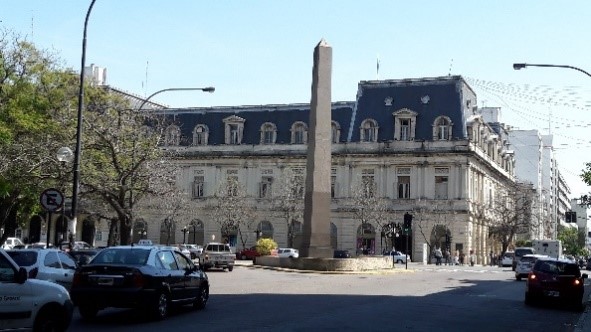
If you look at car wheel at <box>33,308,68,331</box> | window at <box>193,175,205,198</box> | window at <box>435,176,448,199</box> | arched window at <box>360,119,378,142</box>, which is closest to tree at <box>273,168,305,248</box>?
arched window at <box>360,119,378,142</box>

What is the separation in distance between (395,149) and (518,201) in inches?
745

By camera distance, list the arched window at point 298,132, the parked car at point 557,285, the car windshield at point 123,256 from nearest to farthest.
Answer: the car windshield at point 123,256 → the parked car at point 557,285 → the arched window at point 298,132

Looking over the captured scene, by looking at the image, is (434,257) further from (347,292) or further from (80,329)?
(80,329)

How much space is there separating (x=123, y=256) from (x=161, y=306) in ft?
4.12

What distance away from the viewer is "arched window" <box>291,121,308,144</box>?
266ft

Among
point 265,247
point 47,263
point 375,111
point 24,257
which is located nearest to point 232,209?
point 375,111

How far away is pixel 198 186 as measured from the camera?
8431cm

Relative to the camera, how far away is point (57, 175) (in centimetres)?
3403

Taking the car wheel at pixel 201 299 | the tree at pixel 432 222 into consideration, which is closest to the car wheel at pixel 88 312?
the car wheel at pixel 201 299

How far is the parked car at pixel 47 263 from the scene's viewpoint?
56.8ft

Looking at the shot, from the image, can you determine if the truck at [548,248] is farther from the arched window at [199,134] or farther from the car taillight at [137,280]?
the car taillight at [137,280]

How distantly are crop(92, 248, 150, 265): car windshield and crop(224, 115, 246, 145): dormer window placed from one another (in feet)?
221

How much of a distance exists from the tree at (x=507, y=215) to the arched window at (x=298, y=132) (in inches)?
741

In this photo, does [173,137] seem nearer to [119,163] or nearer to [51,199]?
[119,163]
